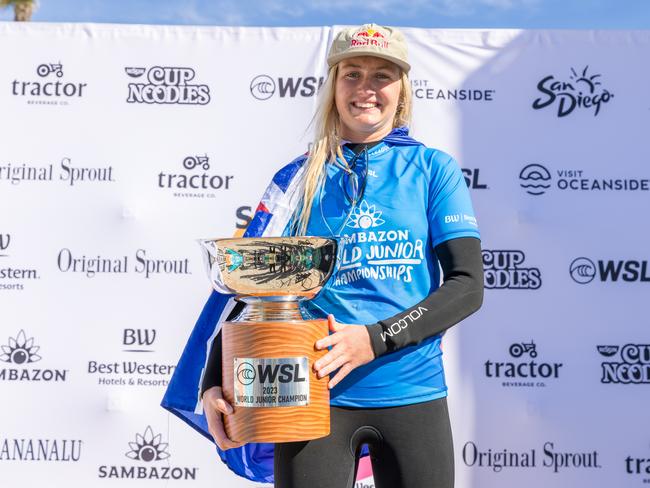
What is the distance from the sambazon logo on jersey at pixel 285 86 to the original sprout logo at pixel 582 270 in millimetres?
1597

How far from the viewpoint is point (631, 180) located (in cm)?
323

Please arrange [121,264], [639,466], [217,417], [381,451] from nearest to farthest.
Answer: [217,417] < [381,451] < [639,466] < [121,264]

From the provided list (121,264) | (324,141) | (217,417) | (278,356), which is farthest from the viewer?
(121,264)

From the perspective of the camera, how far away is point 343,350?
4.00 feet

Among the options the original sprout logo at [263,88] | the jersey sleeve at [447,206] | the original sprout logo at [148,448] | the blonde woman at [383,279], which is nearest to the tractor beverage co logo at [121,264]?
the original sprout logo at [148,448]

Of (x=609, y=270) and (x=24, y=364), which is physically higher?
(x=609, y=270)

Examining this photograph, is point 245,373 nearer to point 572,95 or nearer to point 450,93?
point 450,93

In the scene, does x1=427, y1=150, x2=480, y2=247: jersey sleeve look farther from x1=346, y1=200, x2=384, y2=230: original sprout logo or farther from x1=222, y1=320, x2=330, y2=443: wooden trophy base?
x1=222, y1=320, x2=330, y2=443: wooden trophy base

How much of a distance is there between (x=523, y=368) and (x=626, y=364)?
1.69 ft

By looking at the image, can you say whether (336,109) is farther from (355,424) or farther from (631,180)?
(631,180)

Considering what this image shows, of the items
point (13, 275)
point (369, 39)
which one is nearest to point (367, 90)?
point (369, 39)

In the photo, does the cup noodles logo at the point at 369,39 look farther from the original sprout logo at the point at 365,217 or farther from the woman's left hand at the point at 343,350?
the woman's left hand at the point at 343,350

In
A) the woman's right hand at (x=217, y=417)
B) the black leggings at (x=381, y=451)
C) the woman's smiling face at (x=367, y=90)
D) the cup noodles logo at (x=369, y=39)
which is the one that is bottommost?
the black leggings at (x=381, y=451)

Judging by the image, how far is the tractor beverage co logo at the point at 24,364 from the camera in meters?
3.15
